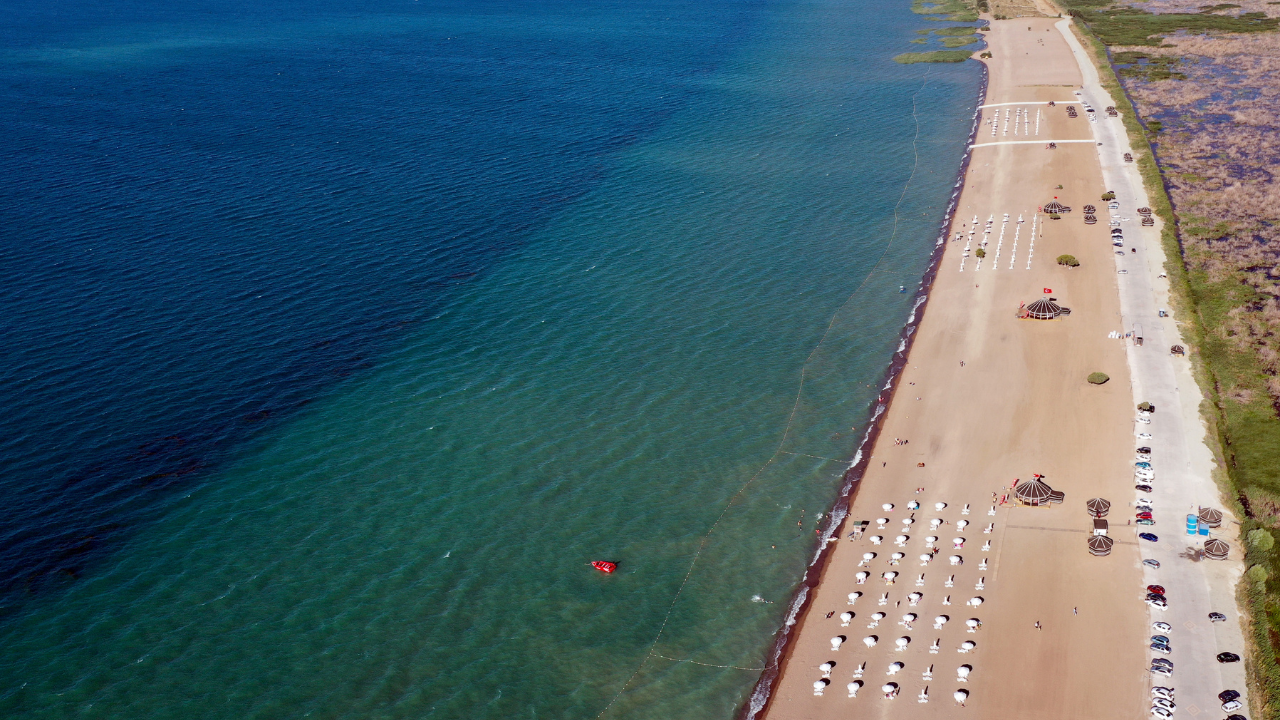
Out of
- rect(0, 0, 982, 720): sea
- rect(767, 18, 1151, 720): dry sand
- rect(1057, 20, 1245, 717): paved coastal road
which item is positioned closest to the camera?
rect(1057, 20, 1245, 717): paved coastal road

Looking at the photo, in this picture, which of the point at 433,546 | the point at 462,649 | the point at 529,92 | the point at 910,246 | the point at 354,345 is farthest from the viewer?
the point at 529,92

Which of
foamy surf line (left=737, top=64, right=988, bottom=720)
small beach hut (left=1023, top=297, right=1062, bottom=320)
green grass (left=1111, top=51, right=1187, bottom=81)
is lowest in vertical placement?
foamy surf line (left=737, top=64, right=988, bottom=720)

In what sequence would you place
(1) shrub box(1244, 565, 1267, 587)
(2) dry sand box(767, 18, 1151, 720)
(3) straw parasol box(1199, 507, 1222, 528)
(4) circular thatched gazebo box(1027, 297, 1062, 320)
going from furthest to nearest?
(4) circular thatched gazebo box(1027, 297, 1062, 320), (3) straw parasol box(1199, 507, 1222, 528), (1) shrub box(1244, 565, 1267, 587), (2) dry sand box(767, 18, 1151, 720)

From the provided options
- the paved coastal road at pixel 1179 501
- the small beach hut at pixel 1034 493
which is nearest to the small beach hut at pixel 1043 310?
the paved coastal road at pixel 1179 501

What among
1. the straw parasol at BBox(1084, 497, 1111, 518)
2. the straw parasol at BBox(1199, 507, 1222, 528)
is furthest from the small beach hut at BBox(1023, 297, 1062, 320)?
the straw parasol at BBox(1199, 507, 1222, 528)

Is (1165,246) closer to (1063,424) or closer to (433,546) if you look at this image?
(1063,424)

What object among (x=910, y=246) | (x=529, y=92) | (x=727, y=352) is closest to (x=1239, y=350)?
(x=910, y=246)

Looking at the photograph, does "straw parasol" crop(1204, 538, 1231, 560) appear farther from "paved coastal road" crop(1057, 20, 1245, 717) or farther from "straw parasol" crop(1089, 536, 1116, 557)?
"straw parasol" crop(1089, 536, 1116, 557)

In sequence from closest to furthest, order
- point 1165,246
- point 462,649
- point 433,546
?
point 462,649, point 433,546, point 1165,246

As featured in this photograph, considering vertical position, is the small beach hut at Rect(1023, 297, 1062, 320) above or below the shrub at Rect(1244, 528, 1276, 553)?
above
